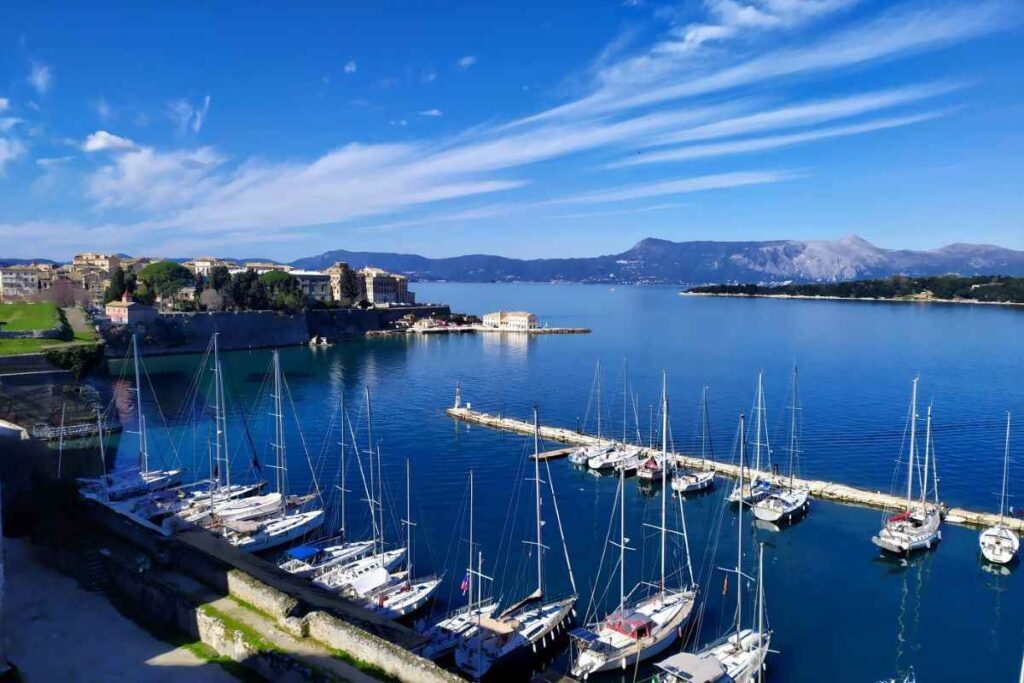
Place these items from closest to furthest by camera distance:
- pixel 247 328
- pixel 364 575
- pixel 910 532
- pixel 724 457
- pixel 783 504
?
pixel 364 575 → pixel 910 532 → pixel 783 504 → pixel 724 457 → pixel 247 328

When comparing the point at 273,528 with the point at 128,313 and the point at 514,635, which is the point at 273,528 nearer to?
the point at 514,635

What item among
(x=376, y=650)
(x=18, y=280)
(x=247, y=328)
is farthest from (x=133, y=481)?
(x=18, y=280)

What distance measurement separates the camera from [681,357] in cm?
6244

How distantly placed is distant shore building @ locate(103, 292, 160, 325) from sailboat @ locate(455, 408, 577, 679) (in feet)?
174

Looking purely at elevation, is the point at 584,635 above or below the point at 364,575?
below

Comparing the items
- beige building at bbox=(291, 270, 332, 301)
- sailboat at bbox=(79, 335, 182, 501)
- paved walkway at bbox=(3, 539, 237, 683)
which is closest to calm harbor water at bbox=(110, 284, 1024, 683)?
sailboat at bbox=(79, 335, 182, 501)

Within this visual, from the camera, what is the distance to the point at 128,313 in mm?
57156

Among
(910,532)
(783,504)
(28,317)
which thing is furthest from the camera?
(28,317)

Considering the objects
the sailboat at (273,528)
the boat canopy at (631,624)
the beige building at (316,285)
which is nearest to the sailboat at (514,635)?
the boat canopy at (631,624)

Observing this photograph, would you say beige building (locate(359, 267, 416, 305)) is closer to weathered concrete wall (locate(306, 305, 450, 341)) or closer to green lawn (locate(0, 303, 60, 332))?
weathered concrete wall (locate(306, 305, 450, 341))

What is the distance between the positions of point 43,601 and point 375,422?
23389 mm

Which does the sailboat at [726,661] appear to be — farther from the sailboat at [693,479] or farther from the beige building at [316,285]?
the beige building at [316,285]

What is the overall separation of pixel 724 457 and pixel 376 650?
901 inches

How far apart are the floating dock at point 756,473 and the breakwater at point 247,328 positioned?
92.9 ft
